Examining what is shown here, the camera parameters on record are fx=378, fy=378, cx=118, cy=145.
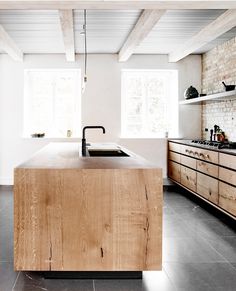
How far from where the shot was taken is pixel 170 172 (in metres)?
7.39

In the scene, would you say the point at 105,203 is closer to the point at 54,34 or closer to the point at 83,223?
the point at 83,223

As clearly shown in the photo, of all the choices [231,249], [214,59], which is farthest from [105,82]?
[231,249]

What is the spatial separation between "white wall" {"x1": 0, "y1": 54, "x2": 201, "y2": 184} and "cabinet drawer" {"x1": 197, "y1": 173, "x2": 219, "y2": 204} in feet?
6.64

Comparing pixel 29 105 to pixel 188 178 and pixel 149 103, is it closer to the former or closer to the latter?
pixel 149 103

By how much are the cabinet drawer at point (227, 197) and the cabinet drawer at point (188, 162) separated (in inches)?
43.7

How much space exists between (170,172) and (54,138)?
238cm

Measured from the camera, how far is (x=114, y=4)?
370cm

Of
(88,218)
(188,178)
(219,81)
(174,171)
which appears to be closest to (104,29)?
(219,81)

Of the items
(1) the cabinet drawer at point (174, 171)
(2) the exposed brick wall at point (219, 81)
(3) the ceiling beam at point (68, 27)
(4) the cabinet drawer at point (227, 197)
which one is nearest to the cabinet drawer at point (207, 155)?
(4) the cabinet drawer at point (227, 197)

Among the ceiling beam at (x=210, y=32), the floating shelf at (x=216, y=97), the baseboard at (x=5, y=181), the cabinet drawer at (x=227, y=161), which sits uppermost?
the ceiling beam at (x=210, y=32)

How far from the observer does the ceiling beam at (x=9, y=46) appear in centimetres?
558

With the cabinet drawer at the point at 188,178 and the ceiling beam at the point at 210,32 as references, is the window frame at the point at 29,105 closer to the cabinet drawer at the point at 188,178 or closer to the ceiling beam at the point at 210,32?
the ceiling beam at the point at 210,32

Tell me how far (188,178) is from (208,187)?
3.12 ft

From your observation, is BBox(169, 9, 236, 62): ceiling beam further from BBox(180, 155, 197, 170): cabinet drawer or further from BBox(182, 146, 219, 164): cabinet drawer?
BBox(180, 155, 197, 170): cabinet drawer
